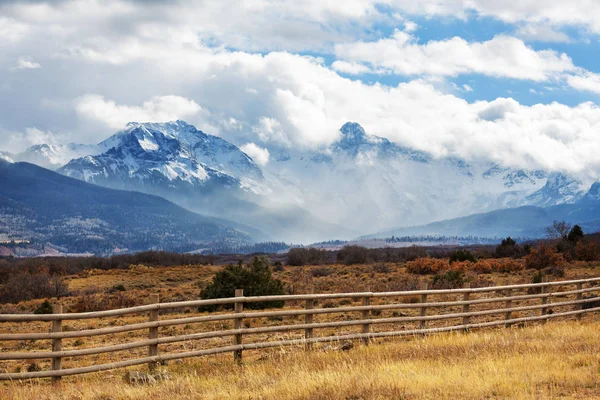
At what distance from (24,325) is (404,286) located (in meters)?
17.3

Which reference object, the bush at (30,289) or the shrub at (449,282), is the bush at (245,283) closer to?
the shrub at (449,282)

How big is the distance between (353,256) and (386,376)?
227 ft

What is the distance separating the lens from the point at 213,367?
1404 centimetres

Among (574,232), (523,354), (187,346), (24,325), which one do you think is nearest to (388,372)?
(523,354)

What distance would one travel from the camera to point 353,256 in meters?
80.9

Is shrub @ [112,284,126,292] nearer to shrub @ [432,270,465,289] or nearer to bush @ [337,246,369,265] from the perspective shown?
shrub @ [432,270,465,289]

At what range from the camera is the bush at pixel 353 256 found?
79750 millimetres

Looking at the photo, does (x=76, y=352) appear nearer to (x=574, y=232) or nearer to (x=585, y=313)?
(x=585, y=313)

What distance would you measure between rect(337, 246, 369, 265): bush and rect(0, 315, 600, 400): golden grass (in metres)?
63.5

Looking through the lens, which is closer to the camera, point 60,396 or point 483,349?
point 60,396

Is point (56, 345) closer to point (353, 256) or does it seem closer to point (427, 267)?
point (427, 267)

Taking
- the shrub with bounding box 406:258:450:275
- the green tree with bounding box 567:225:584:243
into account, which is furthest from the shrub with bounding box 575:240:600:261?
the shrub with bounding box 406:258:450:275

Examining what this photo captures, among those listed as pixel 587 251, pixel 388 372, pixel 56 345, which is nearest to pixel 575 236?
pixel 587 251

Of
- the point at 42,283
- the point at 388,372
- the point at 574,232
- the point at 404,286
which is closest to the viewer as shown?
the point at 388,372
